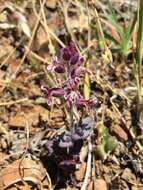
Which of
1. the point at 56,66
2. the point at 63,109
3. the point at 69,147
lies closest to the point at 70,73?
the point at 56,66

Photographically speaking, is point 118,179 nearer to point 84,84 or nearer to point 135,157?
point 135,157

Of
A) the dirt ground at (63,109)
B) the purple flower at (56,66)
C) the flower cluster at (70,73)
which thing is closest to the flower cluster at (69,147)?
the dirt ground at (63,109)

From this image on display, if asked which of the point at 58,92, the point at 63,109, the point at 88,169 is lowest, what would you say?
the point at 88,169

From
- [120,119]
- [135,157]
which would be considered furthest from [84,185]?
[120,119]

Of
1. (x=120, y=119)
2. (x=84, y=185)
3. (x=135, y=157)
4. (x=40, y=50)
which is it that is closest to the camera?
(x=84, y=185)

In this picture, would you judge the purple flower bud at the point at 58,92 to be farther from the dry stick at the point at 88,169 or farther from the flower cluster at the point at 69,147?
the dry stick at the point at 88,169

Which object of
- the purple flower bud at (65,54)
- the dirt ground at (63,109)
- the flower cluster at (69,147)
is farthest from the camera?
the dirt ground at (63,109)

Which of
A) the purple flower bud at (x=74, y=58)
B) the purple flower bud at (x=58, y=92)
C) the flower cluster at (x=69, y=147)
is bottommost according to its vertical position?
the flower cluster at (x=69, y=147)

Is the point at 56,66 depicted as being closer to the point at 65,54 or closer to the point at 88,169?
the point at 65,54

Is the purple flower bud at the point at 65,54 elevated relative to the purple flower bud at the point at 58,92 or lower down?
elevated
